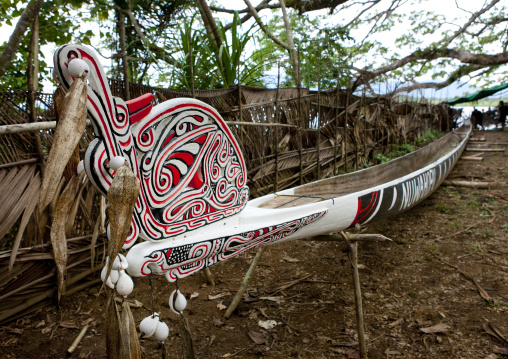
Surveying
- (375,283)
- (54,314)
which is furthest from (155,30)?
(375,283)

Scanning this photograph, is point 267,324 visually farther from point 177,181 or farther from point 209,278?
point 177,181

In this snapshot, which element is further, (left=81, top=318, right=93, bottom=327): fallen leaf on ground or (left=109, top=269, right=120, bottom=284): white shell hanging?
(left=81, top=318, right=93, bottom=327): fallen leaf on ground

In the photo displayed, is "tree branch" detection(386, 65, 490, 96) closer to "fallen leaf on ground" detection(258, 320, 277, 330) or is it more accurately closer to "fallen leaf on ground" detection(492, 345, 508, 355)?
"fallen leaf on ground" detection(492, 345, 508, 355)

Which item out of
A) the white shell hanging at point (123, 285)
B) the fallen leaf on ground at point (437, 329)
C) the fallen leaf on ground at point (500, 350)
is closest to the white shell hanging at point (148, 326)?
the white shell hanging at point (123, 285)

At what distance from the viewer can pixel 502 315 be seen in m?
2.38

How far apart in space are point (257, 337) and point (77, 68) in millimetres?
1977

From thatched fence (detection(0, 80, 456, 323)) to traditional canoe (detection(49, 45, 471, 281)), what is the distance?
252 mm

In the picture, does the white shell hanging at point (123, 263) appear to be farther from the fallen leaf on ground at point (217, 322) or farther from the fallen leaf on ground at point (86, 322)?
the fallen leaf on ground at point (86, 322)

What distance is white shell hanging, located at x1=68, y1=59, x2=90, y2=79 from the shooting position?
0.96 m

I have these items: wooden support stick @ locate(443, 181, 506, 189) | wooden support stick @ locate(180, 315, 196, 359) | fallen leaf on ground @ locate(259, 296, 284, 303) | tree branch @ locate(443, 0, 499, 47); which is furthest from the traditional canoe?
tree branch @ locate(443, 0, 499, 47)

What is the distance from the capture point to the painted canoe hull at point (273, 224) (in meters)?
1.43

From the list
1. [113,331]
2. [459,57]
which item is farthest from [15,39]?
[459,57]

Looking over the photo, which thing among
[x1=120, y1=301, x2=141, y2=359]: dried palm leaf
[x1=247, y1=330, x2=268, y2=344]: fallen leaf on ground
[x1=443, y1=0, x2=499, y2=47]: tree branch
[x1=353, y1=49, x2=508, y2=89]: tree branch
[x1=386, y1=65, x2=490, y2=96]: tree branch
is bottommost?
[x1=247, y1=330, x2=268, y2=344]: fallen leaf on ground

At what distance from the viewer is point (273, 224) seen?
1.80m
